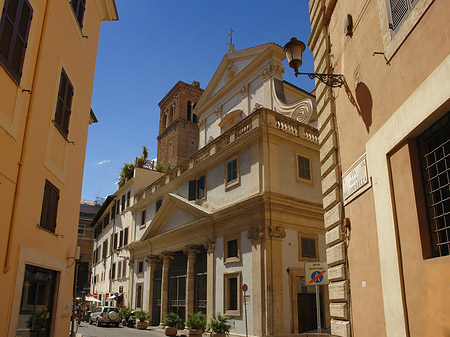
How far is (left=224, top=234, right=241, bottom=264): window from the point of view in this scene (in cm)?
1933

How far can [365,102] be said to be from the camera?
6.68 meters

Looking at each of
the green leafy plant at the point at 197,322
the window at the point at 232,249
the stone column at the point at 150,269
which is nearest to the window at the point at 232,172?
the window at the point at 232,249

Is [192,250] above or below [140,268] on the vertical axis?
above

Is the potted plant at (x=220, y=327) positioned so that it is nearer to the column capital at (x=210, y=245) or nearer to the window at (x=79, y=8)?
the column capital at (x=210, y=245)

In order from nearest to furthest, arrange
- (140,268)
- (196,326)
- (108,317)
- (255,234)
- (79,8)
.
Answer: (79,8)
(255,234)
(196,326)
(108,317)
(140,268)

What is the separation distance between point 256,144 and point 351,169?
40.5ft

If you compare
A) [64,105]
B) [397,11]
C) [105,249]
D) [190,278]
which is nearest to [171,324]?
A: [190,278]

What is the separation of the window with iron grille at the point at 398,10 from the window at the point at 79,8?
25.7 ft

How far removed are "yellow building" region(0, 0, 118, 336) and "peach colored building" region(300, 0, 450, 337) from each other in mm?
5837

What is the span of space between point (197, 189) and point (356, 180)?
58.1 feet

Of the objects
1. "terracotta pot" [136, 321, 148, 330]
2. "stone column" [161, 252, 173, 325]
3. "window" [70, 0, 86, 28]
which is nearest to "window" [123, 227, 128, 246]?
"stone column" [161, 252, 173, 325]

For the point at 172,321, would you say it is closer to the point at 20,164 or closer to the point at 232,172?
the point at 232,172

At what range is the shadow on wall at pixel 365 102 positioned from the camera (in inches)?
257

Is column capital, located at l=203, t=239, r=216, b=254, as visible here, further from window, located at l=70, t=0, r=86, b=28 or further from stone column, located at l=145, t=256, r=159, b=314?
window, located at l=70, t=0, r=86, b=28
